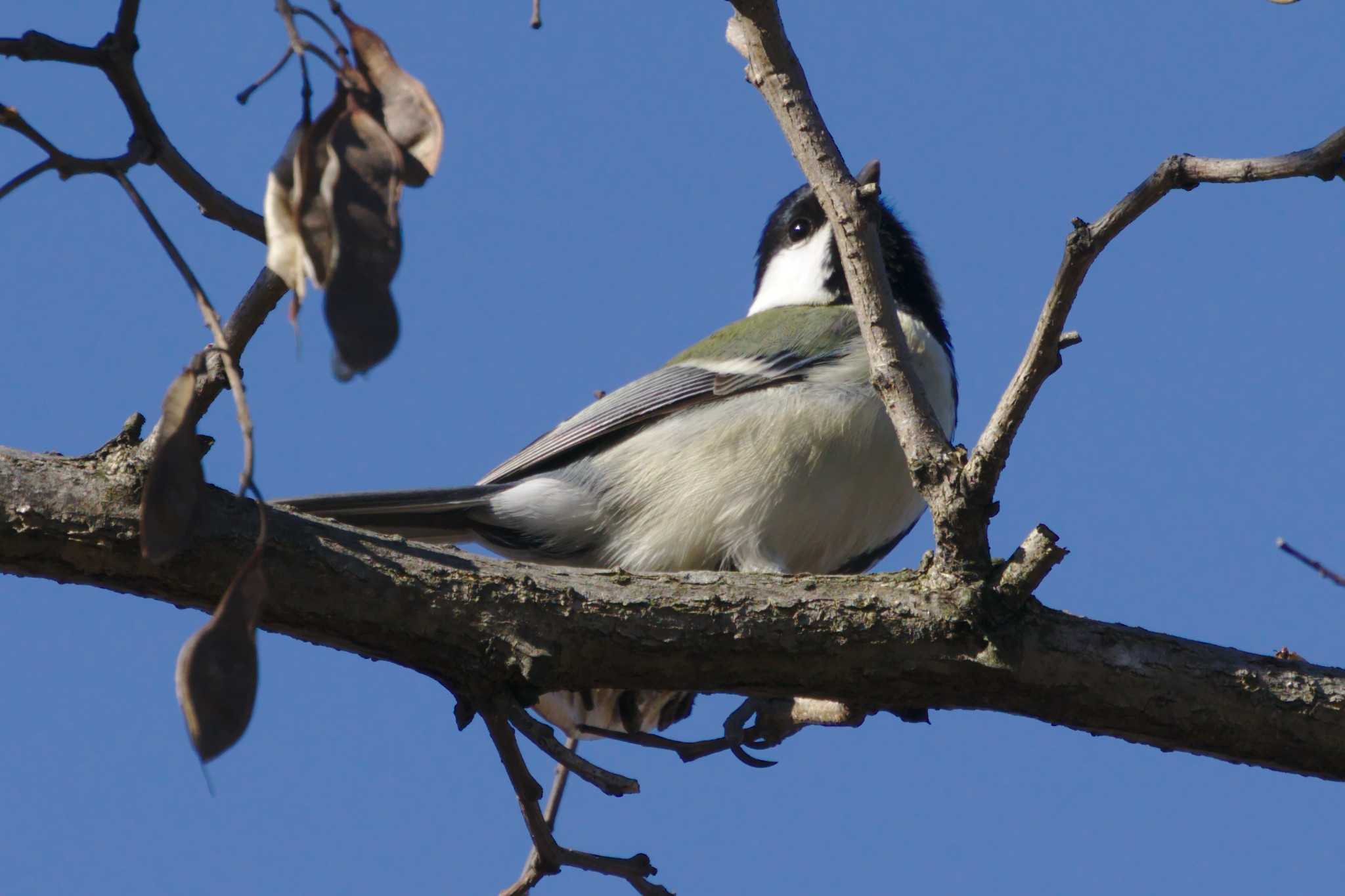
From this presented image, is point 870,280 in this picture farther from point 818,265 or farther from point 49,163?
point 818,265

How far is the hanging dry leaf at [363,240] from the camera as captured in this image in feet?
5.39

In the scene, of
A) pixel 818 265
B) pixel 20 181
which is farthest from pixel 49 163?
pixel 818 265

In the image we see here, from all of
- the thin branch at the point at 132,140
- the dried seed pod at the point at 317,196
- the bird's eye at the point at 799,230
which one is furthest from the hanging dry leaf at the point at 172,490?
the bird's eye at the point at 799,230

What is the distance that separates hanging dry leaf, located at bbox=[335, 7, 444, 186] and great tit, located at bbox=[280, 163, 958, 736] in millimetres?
2297

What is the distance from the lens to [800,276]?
586cm

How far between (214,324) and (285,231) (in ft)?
0.64

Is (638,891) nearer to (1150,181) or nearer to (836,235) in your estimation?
(836,235)

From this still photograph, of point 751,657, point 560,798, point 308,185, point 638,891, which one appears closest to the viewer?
point 308,185

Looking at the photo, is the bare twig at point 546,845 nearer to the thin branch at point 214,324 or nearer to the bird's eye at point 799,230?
the thin branch at point 214,324

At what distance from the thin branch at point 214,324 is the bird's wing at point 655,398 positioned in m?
2.69

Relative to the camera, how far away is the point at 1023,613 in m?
3.10

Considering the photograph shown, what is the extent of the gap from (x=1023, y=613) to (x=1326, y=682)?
2.43 ft

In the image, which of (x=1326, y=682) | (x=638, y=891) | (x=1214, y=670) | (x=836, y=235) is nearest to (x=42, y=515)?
(x=638, y=891)

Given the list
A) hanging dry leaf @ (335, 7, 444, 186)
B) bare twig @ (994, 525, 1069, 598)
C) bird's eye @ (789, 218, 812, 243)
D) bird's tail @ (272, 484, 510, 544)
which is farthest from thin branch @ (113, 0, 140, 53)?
bird's eye @ (789, 218, 812, 243)
